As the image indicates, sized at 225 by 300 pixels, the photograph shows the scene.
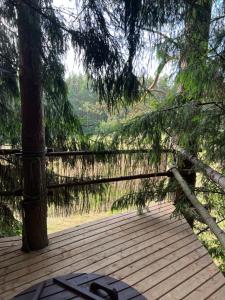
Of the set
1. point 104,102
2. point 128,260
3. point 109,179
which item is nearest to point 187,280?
point 128,260

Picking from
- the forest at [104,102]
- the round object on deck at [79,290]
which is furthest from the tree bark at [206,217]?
the round object on deck at [79,290]

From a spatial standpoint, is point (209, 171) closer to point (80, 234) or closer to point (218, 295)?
point (218, 295)

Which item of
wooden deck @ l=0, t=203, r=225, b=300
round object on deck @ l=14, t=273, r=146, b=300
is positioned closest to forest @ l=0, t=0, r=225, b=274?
wooden deck @ l=0, t=203, r=225, b=300

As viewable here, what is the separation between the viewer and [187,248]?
3.56m

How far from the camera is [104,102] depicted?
2.51 metres

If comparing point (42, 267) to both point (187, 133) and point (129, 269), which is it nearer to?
point (129, 269)

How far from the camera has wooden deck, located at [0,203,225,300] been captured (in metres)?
2.71

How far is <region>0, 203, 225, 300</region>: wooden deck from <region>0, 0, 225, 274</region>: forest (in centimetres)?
28

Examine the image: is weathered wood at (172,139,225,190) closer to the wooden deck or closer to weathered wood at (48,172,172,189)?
weathered wood at (48,172,172,189)

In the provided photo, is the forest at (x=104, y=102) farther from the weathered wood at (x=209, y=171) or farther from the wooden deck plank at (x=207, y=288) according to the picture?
the wooden deck plank at (x=207, y=288)

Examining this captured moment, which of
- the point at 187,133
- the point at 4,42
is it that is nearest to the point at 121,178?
the point at 187,133

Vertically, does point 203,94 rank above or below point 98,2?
below

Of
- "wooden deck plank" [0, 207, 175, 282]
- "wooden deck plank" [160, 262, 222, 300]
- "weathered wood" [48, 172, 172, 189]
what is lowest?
"wooden deck plank" [160, 262, 222, 300]

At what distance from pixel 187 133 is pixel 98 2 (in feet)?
4.91
